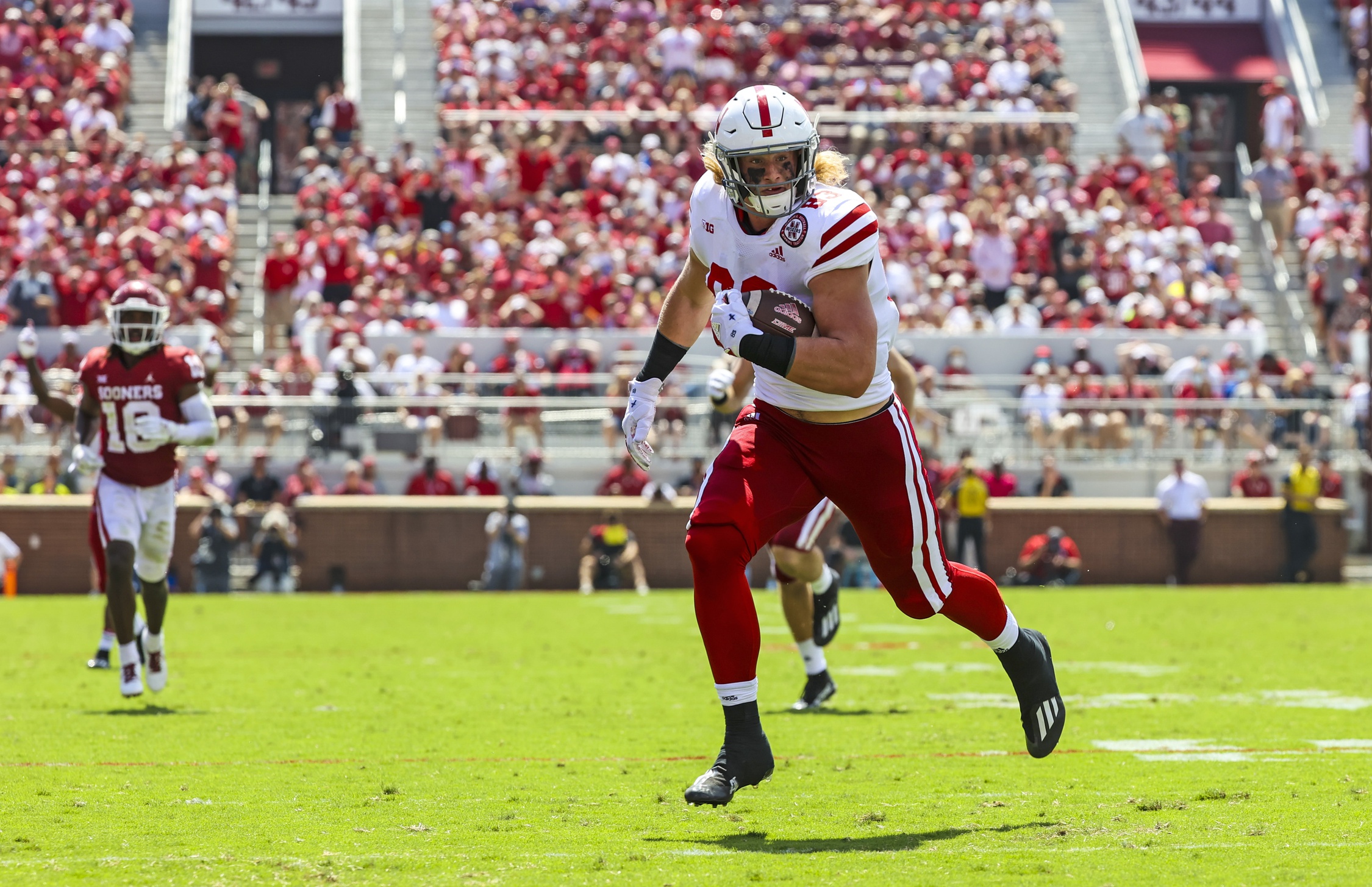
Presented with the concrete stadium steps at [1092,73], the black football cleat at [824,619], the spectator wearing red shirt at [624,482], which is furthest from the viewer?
the concrete stadium steps at [1092,73]

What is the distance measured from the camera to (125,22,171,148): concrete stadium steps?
26.5 m

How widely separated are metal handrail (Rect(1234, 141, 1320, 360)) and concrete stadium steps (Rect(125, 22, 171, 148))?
15.9m

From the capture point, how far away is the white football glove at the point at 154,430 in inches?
371

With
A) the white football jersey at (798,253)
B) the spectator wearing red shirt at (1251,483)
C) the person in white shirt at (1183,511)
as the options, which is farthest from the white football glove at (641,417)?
the spectator wearing red shirt at (1251,483)

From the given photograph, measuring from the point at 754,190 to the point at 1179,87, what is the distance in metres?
29.0

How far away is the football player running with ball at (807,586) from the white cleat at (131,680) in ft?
10.7

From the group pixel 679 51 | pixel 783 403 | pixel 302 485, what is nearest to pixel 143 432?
pixel 783 403

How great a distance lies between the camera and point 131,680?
30.5 ft

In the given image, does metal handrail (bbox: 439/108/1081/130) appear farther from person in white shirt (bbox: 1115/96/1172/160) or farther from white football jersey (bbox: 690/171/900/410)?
white football jersey (bbox: 690/171/900/410)

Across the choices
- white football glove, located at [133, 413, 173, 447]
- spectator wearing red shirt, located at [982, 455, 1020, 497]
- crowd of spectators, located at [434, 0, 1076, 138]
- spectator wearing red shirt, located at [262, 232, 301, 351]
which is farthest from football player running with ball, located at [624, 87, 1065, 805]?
crowd of spectators, located at [434, 0, 1076, 138]

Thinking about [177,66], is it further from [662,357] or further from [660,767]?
[662,357]

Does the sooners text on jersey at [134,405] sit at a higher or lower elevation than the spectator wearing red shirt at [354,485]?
lower

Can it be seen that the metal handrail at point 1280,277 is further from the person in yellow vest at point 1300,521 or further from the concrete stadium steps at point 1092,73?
the person in yellow vest at point 1300,521

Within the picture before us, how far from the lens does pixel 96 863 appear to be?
4891 mm
